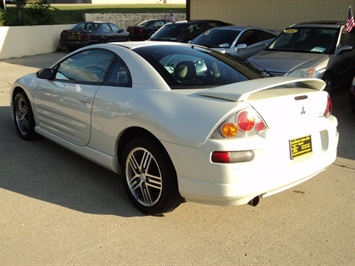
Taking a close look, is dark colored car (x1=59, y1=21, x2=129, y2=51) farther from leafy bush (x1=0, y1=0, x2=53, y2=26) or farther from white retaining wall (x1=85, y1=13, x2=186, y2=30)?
white retaining wall (x1=85, y1=13, x2=186, y2=30)

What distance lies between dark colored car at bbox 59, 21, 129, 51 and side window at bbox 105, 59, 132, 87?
1476cm

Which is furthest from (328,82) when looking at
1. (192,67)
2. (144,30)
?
(144,30)

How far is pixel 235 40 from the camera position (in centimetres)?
968

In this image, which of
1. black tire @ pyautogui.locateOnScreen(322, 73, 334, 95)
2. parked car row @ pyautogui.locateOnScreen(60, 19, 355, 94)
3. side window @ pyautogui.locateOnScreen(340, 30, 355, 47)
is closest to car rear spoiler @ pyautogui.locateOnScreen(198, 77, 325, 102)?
parked car row @ pyautogui.locateOnScreen(60, 19, 355, 94)

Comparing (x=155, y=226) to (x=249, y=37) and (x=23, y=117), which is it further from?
(x=249, y=37)

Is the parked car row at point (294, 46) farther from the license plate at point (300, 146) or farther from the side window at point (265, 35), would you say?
the license plate at point (300, 146)

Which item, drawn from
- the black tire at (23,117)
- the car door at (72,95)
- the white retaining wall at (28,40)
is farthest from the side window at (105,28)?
the car door at (72,95)

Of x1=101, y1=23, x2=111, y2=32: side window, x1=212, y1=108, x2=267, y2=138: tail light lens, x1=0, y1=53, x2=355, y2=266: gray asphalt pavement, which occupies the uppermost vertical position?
x1=101, y1=23, x2=111, y2=32: side window

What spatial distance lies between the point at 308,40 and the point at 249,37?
216 centimetres

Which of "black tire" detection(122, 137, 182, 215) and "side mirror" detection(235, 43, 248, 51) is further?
"side mirror" detection(235, 43, 248, 51)

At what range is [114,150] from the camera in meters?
3.75

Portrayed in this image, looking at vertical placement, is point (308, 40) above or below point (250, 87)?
above

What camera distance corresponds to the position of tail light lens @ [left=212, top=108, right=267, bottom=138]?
9.48ft

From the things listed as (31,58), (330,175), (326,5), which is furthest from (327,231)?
(31,58)
